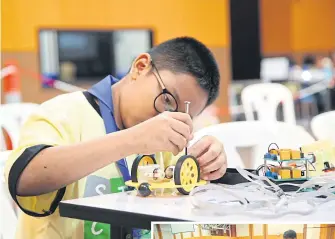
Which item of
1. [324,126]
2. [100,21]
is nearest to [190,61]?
[324,126]

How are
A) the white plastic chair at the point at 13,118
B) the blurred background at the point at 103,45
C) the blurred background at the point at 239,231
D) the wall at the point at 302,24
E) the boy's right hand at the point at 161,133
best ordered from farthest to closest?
the wall at the point at 302,24
the blurred background at the point at 103,45
the white plastic chair at the point at 13,118
the boy's right hand at the point at 161,133
the blurred background at the point at 239,231

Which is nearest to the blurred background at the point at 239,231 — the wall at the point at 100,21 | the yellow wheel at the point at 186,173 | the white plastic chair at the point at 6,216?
the yellow wheel at the point at 186,173

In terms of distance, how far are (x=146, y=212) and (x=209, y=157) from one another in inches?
14.0

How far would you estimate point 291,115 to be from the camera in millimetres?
3516

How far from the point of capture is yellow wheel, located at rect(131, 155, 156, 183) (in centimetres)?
100

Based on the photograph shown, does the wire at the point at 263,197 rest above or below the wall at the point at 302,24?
below

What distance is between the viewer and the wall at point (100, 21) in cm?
496

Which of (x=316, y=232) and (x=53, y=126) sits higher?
(x=53, y=126)

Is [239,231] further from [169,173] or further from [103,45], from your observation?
[103,45]

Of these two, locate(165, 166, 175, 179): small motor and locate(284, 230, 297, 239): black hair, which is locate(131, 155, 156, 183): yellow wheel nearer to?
locate(165, 166, 175, 179): small motor

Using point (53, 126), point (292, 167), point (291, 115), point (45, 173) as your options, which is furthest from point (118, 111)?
point (291, 115)

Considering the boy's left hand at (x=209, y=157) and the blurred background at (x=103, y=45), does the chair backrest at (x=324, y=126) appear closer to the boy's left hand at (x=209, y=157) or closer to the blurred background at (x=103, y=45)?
the boy's left hand at (x=209, y=157)

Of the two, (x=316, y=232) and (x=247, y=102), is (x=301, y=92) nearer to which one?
(x=247, y=102)

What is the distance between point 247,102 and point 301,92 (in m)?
3.86
